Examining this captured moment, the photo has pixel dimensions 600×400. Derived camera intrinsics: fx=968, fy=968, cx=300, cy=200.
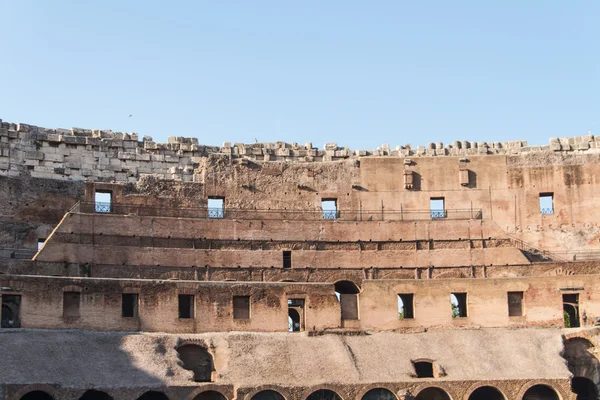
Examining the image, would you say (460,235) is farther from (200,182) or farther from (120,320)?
(120,320)

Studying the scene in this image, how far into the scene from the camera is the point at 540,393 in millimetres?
41156

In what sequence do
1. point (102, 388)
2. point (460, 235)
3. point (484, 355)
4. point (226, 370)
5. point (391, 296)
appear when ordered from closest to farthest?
point (102, 388) → point (226, 370) → point (484, 355) → point (391, 296) → point (460, 235)

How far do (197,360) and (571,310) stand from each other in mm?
18277

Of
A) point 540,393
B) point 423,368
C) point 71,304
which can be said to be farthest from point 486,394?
point 71,304

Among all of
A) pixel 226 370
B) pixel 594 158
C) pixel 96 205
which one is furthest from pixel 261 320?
pixel 594 158

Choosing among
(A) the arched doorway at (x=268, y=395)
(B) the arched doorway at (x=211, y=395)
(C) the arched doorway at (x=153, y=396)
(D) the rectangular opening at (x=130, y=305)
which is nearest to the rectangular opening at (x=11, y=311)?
(D) the rectangular opening at (x=130, y=305)

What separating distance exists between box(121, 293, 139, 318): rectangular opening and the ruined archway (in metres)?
12.5

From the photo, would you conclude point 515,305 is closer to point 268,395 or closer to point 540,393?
point 540,393

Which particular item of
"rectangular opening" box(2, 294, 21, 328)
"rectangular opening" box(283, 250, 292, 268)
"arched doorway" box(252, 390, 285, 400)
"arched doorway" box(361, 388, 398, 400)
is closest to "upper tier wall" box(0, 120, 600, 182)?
"rectangular opening" box(283, 250, 292, 268)

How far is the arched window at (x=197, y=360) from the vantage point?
132ft

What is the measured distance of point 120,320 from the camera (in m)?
40.8

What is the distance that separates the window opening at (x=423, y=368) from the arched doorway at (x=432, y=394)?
641 millimetres

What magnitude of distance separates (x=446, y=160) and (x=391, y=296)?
10470 mm

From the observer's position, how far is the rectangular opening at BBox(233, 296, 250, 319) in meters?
42.6
